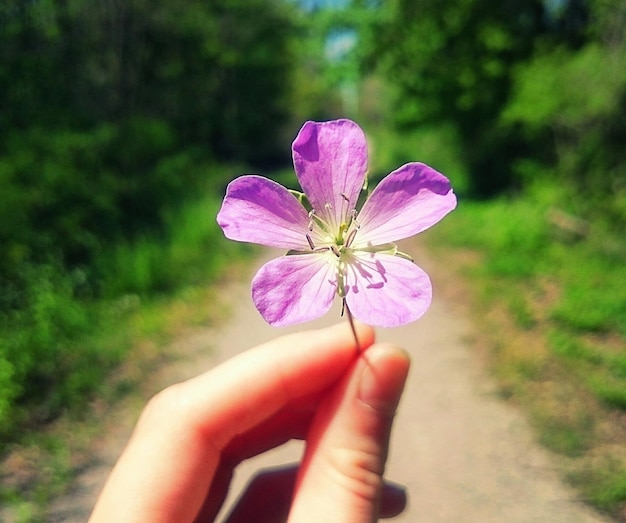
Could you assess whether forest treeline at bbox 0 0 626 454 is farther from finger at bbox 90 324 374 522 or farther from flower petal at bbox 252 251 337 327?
flower petal at bbox 252 251 337 327

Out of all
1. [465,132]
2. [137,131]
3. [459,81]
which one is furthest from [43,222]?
[465,132]

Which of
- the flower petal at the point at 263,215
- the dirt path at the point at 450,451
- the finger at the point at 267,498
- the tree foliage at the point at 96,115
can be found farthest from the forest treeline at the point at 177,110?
the flower petal at the point at 263,215

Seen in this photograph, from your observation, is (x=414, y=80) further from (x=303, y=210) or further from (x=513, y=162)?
(x=303, y=210)

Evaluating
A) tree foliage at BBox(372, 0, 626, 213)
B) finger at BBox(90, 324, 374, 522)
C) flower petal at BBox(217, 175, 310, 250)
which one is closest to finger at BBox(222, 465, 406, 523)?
finger at BBox(90, 324, 374, 522)

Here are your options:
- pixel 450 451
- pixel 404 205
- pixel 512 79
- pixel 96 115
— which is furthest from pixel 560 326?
pixel 512 79

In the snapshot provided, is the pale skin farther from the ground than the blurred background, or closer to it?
closer to it
